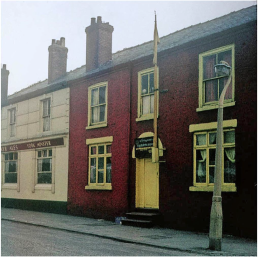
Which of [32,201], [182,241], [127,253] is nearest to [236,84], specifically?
[182,241]

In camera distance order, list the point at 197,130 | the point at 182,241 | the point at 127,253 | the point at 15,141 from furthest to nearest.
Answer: the point at 15,141, the point at 197,130, the point at 182,241, the point at 127,253

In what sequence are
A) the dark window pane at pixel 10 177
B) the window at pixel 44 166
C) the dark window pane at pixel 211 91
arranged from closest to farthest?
the dark window pane at pixel 211 91 → the window at pixel 44 166 → the dark window pane at pixel 10 177

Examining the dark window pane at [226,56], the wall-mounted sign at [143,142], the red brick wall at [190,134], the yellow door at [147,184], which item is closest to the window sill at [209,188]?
the red brick wall at [190,134]

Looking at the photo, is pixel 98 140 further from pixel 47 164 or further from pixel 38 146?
pixel 38 146

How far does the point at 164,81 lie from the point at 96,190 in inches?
238

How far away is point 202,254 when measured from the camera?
1013 centimetres

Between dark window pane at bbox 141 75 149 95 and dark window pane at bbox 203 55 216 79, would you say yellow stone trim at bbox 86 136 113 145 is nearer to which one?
dark window pane at bbox 141 75 149 95

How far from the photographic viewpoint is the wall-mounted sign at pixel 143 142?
16562mm

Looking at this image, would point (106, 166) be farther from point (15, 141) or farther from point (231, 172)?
point (15, 141)

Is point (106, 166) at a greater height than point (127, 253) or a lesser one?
greater

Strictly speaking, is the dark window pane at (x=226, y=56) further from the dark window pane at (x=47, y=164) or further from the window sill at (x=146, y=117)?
the dark window pane at (x=47, y=164)

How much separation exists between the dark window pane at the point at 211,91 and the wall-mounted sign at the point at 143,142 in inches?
114

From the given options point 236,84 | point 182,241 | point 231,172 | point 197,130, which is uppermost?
point 236,84

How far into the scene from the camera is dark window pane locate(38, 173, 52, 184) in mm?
22406
